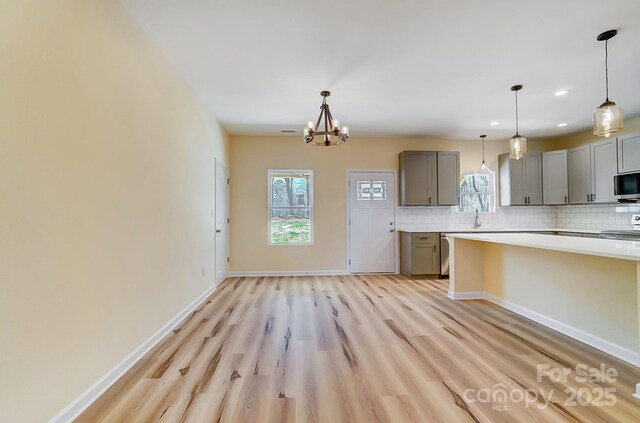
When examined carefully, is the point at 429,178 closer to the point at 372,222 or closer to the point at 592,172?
the point at 372,222

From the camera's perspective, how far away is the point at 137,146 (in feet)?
7.63

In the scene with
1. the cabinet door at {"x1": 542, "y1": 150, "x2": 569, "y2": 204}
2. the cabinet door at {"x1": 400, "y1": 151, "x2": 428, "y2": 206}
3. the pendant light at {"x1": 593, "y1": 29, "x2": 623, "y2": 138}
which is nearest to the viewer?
the pendant light at {"x1": 593, "y1": 29, "x2": 623, "y2": 138}

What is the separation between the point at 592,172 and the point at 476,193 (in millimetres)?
1775

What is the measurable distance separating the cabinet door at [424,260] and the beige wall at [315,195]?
130cm

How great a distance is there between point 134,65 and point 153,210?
1.22 m

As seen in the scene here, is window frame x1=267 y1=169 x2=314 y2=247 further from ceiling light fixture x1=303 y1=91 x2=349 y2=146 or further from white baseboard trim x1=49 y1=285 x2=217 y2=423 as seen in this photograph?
white baseboard trim x1=49 y1=285 x2=217 y2=423

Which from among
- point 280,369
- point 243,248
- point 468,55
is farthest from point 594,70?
point 243,248

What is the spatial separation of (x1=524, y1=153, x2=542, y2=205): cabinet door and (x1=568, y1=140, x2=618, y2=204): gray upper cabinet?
1.50 feet

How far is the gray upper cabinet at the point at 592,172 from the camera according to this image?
452 centimetres

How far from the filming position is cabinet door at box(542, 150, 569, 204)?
17.3 ft

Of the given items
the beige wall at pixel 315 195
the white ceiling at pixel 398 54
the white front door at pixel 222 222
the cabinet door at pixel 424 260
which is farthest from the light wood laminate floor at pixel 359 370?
the white ceiling at pixel 398 54

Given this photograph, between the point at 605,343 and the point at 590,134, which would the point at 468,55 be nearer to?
the point at 605,343

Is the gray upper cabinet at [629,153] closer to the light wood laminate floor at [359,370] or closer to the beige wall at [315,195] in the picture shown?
the light wood laminate floor at [359,370]

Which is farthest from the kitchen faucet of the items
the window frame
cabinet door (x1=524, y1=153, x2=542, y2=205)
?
the window frame
